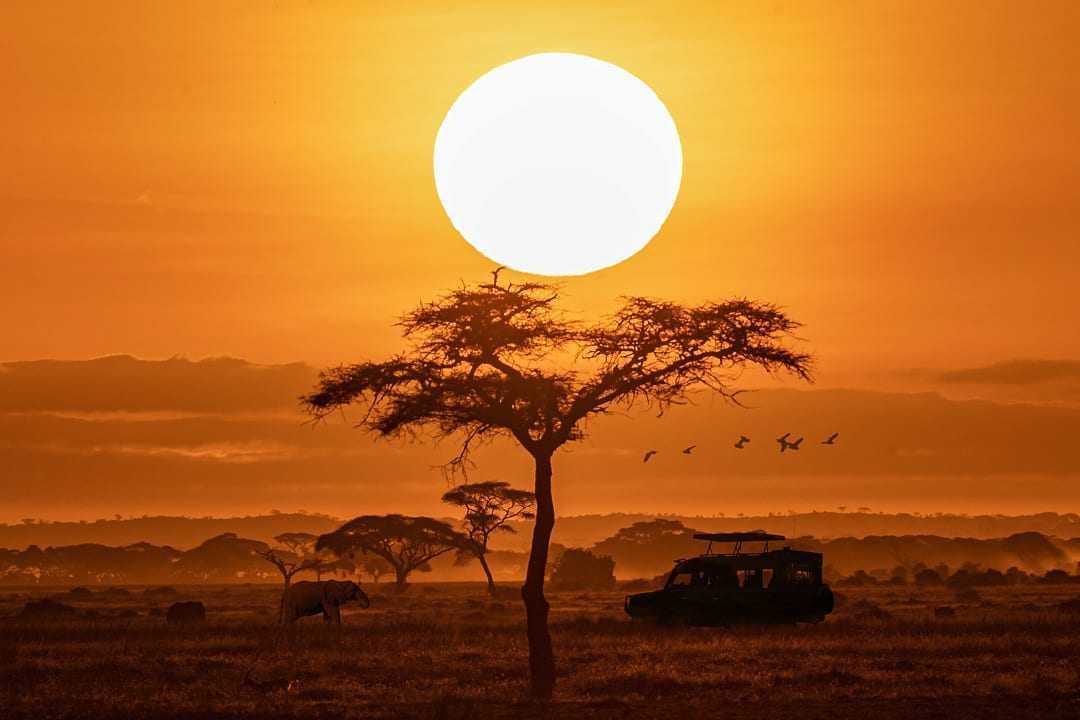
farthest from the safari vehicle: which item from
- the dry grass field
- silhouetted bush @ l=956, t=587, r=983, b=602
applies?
silhouetted bush @ l=956, t=587, r=983, b=602

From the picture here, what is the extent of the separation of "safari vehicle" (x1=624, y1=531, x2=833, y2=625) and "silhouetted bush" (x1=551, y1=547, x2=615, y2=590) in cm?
7810

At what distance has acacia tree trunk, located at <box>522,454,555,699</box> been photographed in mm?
33156

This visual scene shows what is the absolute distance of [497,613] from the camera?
7069 centimetres

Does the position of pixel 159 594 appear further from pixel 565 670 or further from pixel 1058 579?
pixel 565 670

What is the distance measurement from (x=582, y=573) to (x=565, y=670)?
97146 mm

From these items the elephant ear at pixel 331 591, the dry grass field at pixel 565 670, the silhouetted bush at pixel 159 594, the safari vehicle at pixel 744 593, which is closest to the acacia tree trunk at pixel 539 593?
the dry grass field at pixel 565 670

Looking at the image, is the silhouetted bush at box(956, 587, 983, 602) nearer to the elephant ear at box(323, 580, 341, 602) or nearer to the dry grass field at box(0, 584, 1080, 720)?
the dry grass field at box(0, 584, 1080, 720)

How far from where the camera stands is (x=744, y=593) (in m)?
49.8

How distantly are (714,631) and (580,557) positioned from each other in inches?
3514

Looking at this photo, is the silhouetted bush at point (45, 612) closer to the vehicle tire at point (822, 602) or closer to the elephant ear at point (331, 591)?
the elephant ear at point (331, 591)

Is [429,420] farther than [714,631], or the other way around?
[714,631]

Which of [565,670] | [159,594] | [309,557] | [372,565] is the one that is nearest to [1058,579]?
[159,594]

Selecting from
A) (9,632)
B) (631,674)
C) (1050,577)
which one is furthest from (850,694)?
(1050,577)

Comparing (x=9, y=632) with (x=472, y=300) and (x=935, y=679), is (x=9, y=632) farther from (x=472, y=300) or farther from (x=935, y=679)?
(x=935, y=679)
